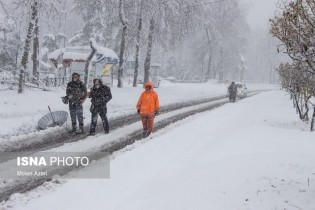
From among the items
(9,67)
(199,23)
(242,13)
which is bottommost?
(9,67)

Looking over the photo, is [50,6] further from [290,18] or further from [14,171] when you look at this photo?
[290,18]

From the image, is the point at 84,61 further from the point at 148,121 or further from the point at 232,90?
the point at 148,121

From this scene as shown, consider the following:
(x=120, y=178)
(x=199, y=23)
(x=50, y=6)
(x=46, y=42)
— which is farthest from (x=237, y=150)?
(x=46, y=42)

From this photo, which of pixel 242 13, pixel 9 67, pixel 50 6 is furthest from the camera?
pixel 242 13

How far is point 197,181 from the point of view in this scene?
6.20m

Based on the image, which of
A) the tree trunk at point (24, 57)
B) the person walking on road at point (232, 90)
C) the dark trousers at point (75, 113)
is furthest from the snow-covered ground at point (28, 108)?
the person walking on road at point (232, 90)

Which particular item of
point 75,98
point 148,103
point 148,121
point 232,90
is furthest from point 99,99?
point 232,90

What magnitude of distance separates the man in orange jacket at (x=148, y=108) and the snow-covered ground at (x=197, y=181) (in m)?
1.32

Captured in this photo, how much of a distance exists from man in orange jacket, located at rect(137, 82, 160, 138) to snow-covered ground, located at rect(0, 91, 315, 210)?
1321 mm

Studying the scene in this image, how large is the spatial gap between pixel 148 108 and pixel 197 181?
5.12 metres

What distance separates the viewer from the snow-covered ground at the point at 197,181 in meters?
5.24

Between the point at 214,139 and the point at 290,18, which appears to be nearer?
the point at 290,18

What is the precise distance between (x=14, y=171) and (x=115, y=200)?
2351 mm

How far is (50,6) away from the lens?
760 inches
